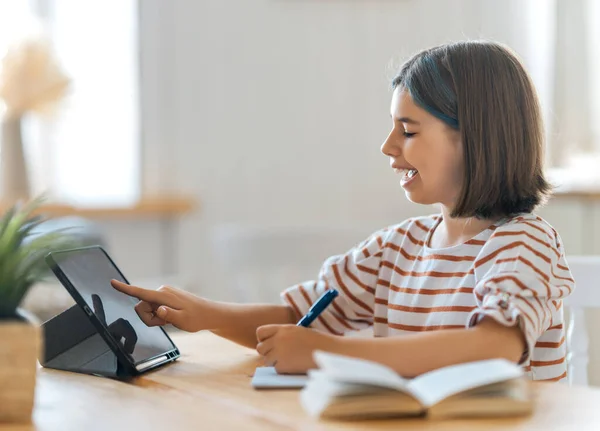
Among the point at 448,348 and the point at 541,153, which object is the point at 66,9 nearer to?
the point at 541,153

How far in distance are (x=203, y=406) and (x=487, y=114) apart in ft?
1.76

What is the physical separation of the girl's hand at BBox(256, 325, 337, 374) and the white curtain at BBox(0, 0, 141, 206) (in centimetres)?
209

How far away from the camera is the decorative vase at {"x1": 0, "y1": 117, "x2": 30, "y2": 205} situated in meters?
2.84

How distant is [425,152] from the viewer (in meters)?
1.18

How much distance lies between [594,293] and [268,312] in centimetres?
51

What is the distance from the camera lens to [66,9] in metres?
2.99

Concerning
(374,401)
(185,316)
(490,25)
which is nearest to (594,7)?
(490,25)

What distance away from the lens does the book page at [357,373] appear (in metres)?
0.77

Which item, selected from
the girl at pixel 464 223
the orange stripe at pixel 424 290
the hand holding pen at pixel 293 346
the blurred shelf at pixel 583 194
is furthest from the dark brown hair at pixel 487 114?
the blurred shelf at pixel 583 194

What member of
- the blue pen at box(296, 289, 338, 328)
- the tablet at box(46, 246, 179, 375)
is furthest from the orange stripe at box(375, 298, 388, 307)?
the tablet at box(46, 246, 179, 375)

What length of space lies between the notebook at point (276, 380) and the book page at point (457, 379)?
0.48 feet

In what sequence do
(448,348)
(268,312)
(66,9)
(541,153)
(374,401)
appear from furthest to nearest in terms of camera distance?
(66,9) < (268,312) < (541,153) < (448,348) < (374,401)

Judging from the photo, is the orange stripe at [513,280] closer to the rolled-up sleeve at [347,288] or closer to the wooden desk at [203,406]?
the wooden desk at [203,406]

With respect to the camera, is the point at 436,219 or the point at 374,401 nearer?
the point at 374,401
